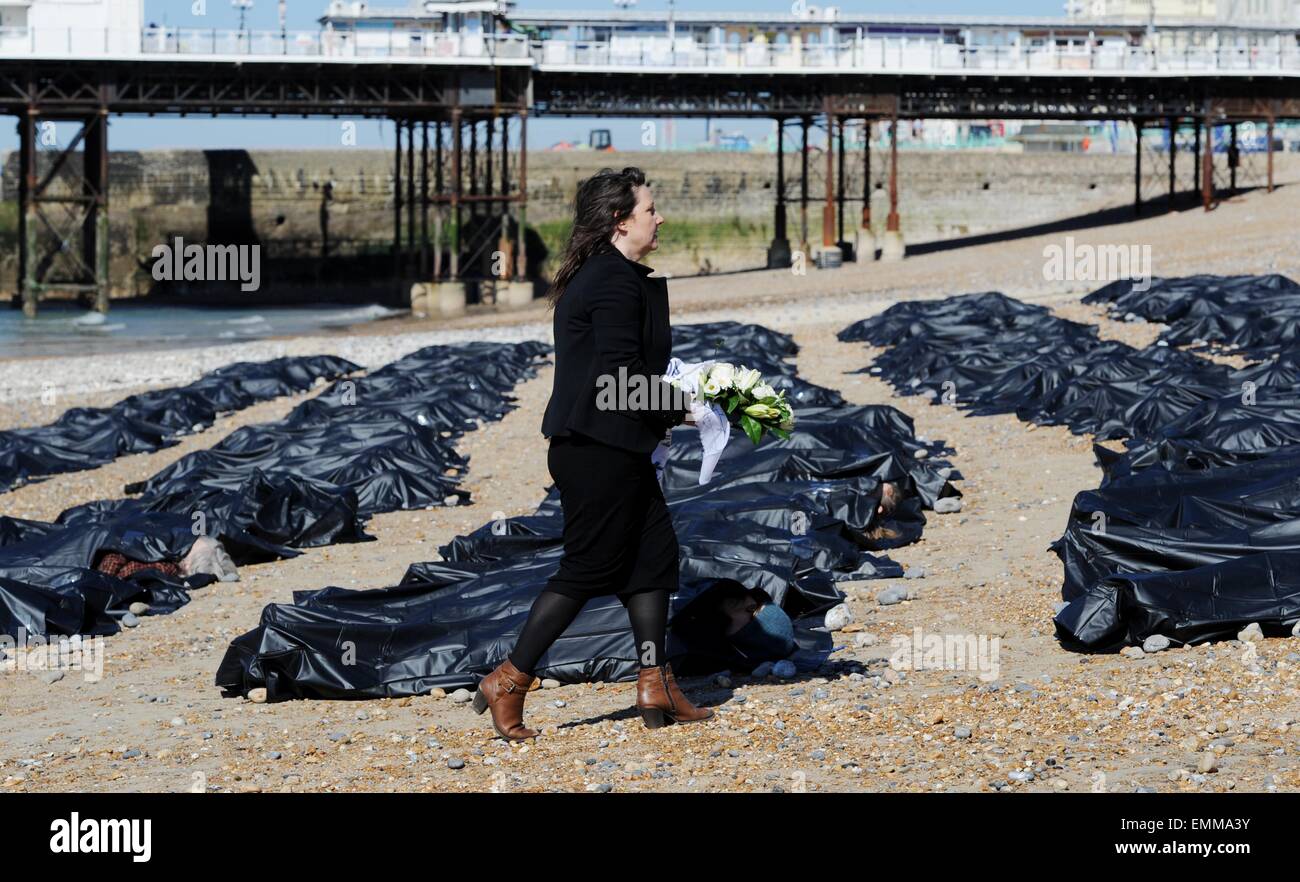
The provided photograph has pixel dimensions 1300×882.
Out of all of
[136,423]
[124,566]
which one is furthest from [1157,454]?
[136,423]

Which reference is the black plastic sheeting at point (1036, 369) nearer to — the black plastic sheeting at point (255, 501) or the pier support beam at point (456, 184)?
the black plastic sheeting at point (255, 501)

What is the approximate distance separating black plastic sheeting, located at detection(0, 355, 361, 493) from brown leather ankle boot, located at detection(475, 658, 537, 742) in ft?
38.1

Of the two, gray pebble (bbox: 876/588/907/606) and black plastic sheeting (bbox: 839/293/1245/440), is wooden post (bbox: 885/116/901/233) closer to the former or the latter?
black plastic sheeting (bbox: 839/293/1245/440)

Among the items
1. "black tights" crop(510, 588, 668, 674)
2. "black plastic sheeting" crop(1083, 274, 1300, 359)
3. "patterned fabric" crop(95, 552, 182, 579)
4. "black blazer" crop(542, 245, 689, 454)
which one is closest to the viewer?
"black blazer" crop(542, 245, 689, 454)

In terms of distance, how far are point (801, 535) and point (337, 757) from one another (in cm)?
447

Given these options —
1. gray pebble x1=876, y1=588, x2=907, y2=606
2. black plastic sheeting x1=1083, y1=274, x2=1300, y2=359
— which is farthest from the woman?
black plastic sheeting x1=1083, y1=274, x2=1300, y2=359

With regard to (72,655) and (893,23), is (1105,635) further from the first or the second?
(893,23)

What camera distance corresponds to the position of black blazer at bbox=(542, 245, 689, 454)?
608 centimetres

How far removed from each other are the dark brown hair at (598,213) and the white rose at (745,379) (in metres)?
0.81

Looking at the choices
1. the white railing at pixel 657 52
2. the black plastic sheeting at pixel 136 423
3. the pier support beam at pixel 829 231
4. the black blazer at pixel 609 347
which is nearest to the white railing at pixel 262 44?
the white railing at pixel 657 52

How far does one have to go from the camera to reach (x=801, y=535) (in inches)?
406

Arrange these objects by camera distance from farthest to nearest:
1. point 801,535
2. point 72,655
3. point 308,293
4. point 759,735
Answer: point 308,293 < point 801,535 < point 72,655 < point 759,735

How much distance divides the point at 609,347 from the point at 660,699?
4.54 feet
